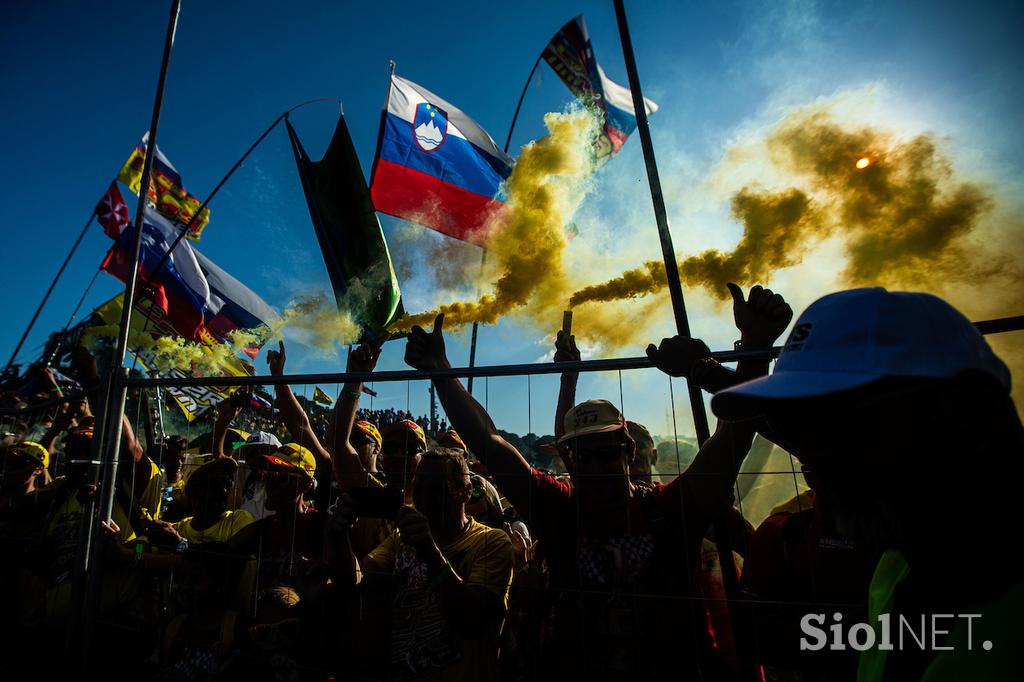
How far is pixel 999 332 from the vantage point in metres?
1.66

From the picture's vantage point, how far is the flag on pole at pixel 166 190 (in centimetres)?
1048

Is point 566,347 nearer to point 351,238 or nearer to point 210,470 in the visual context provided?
point 210,470

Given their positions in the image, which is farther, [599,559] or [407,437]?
[407,437]

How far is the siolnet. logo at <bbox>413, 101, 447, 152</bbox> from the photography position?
9.34 metres

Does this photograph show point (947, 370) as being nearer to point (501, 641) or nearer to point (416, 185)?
point (501, 641)

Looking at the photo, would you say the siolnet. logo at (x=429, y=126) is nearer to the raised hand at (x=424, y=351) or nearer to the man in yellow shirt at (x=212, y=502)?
the man in yellow shirt at (x=212, y=502)

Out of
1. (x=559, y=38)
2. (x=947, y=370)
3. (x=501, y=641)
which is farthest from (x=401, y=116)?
(x=947, y=370)

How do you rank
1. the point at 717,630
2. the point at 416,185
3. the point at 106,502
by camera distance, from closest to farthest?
the point at 717,630, the point at 106,502, the point at 416,185

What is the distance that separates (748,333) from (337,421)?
2.43 m

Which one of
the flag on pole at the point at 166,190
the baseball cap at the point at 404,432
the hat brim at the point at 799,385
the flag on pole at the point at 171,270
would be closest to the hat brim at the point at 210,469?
the baseball cap at the point at 404,432

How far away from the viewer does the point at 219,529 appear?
10.9 ft

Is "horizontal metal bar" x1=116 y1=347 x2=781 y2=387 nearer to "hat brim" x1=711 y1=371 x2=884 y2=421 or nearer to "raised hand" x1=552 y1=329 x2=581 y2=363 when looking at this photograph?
"hat brim" x1=711 y1=371 x2=884 y2=421

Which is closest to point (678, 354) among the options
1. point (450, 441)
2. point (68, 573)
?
point (450, 441)

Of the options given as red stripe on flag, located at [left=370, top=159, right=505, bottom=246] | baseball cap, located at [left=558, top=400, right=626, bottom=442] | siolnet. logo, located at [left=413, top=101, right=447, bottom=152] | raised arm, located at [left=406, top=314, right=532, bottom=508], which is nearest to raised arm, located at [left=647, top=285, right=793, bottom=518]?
baseball cap, located at [left=558, top=400, right=626, bottom=442]
